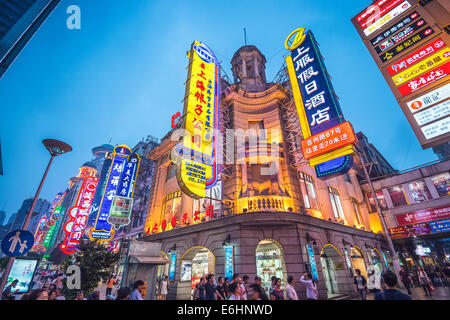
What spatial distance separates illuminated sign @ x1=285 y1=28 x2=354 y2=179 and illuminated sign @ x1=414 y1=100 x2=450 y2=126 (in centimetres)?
487

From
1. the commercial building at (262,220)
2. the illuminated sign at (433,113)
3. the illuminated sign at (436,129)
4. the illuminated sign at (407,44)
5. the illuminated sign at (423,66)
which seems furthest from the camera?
the commercial building at (262,220)

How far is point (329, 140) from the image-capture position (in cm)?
1217

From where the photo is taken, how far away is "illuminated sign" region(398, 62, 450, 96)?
6418mm

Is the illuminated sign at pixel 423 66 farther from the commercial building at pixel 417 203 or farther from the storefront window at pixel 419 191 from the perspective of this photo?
the storefront window at pixel 419 191

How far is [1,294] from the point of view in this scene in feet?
25.9

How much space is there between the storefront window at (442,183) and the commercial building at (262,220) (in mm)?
7833

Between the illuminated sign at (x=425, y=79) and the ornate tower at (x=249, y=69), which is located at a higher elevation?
the ornate tower at (x=249, y=69)

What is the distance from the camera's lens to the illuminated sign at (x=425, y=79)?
642cm

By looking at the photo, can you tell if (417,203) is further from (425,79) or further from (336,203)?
(425,79)

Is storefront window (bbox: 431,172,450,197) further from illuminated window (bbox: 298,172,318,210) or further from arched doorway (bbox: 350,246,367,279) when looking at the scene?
illuminated window (bbox: 298,172,318,210)

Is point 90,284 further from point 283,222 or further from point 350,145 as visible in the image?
point 350,145

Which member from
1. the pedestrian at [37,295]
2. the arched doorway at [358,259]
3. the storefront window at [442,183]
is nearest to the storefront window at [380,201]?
the storefront window at [442,183]
